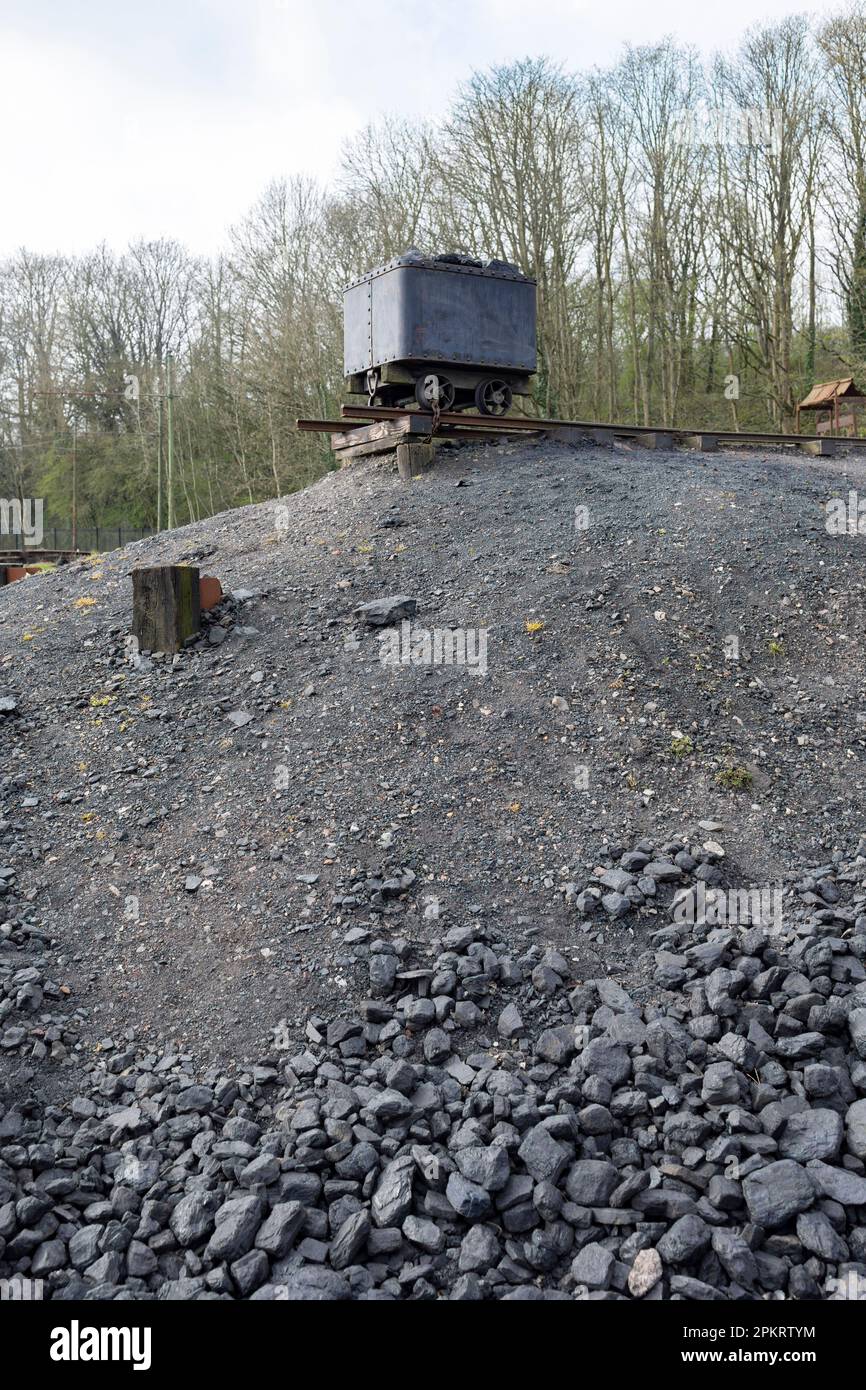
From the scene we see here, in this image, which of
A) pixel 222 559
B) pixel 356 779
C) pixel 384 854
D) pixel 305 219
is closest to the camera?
pixel 384 854

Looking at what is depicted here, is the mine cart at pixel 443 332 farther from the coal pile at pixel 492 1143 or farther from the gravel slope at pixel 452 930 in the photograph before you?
the coal pile at pixel 492 1143

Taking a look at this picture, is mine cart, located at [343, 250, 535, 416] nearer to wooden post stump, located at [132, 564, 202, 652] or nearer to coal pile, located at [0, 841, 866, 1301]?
wooden post stump, located at [132, 564, 202, 652]

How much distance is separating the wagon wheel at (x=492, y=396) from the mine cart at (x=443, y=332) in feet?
0.04

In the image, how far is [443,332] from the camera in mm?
10164

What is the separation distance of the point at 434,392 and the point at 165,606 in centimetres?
443

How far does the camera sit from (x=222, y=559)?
29.5ft

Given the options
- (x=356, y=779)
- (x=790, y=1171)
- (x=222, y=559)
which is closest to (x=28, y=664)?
(x=222, y=559)

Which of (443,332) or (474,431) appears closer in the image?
(474,431)

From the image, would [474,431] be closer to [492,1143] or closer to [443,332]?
[443,332]

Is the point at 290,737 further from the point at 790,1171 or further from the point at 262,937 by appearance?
the point at 790,1171

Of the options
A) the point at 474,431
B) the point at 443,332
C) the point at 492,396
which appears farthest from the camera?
the point at 492,396

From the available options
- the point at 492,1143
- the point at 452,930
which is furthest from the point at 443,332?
the point at 492,1143

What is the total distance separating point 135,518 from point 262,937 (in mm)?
33891

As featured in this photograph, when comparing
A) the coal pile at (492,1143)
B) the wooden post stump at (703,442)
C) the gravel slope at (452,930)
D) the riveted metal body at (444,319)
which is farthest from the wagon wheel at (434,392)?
the coal pile at (492,1143)
